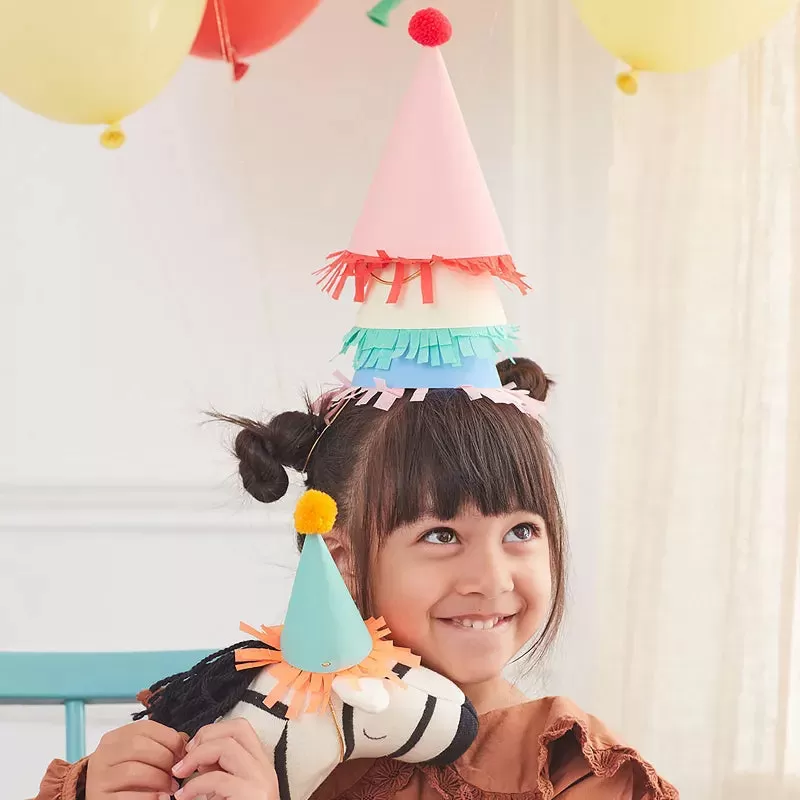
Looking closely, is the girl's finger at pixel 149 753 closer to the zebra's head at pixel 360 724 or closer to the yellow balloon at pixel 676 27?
the zebra's head at pixel 360 724

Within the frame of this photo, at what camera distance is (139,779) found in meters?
0.85

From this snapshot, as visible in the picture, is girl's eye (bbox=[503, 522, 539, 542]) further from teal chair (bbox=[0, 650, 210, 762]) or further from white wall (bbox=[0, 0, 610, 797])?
white wall (bbox=[0, 0, 610, 797])

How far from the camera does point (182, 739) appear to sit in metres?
0.87

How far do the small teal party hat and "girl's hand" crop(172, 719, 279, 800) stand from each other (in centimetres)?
7

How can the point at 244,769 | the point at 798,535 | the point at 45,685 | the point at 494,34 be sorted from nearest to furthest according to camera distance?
the point at 244,769, the point at 45,685, the point at 798,535, the point at 494,34

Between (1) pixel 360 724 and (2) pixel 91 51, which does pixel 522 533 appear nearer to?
(1) pixel 360 724

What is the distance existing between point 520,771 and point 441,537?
0.22m

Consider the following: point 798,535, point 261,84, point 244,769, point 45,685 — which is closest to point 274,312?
point 261,84

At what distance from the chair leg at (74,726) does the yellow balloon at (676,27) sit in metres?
0.84

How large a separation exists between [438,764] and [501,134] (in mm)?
902

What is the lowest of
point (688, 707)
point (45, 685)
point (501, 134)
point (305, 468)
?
point (688, 707)

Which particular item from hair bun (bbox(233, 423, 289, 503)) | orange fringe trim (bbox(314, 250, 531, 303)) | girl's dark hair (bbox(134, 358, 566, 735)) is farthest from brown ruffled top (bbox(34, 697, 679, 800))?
orange fringe trim (bbox(314, 250, 531, 303))

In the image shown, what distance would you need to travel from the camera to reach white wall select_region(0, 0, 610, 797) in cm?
153

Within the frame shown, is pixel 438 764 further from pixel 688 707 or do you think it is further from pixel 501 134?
pixel 501 134
